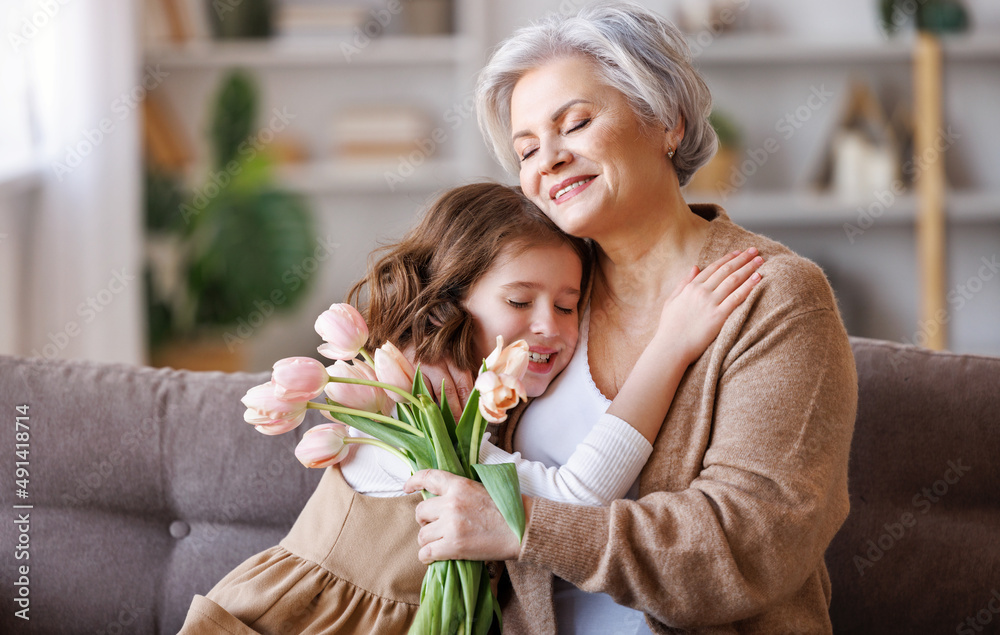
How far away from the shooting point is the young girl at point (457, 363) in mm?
1240

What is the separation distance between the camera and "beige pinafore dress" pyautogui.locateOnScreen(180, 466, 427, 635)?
1271 mm

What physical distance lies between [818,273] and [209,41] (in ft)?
11.6

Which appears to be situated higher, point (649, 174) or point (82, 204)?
point (649, 174)

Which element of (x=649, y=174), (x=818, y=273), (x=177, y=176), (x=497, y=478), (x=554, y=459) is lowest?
(x=177, y=176)

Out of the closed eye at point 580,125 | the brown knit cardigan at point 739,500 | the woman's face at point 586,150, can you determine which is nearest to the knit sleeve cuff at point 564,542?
the brown knit cardigan at point 739,500

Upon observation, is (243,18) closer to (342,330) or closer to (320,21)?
(320,21)

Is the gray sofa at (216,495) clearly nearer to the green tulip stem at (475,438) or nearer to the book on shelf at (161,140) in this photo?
the green tulip stem at (475,438)

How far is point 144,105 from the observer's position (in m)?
3.93

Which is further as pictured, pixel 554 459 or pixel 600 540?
pixel 554 459

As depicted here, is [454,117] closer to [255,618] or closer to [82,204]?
[82,204]

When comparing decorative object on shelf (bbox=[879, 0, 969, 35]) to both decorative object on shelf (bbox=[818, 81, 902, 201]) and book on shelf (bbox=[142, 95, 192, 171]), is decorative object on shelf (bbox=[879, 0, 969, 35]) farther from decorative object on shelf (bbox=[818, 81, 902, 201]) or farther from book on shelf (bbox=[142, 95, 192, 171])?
book on shelf (bbox=[142, 95, 192, 171])

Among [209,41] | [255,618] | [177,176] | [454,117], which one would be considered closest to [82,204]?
[177,176]

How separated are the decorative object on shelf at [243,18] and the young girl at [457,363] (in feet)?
9.64

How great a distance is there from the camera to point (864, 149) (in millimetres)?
3885
